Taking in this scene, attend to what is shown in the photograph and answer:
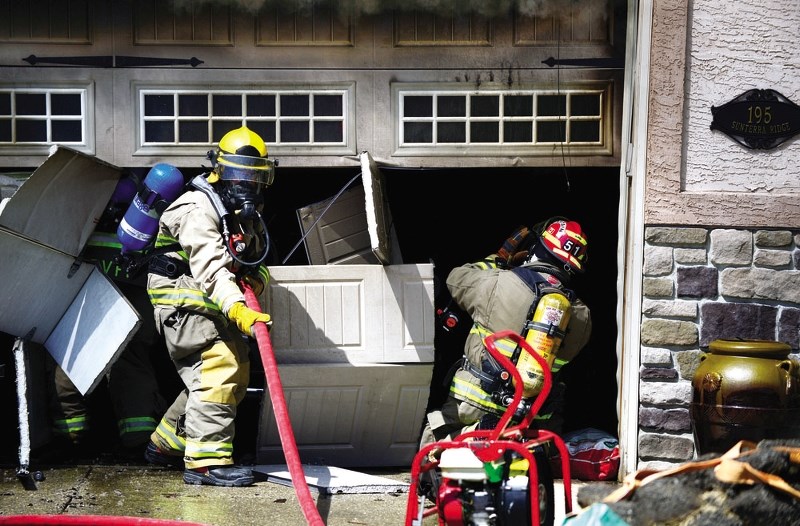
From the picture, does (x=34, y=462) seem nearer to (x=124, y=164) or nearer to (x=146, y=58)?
(x=124, y=164)

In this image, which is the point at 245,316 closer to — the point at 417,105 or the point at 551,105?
the point at 417,105

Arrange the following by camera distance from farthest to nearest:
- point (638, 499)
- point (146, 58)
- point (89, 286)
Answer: point (146, 58) < point (89, 286) < point (638, 499)

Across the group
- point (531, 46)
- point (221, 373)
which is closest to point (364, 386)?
point (221, 373)

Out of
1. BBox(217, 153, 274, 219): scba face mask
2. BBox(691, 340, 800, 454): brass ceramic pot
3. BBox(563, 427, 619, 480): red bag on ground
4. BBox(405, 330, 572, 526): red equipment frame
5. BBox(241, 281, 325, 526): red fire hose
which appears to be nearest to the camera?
BBox(405, 330, 572, 526): red equipment frame

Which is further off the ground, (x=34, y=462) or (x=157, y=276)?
(x=157, y=276)

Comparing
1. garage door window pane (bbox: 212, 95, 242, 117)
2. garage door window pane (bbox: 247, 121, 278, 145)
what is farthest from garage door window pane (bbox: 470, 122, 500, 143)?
garage door window pane (bbox: 212, 95, 242, 117)

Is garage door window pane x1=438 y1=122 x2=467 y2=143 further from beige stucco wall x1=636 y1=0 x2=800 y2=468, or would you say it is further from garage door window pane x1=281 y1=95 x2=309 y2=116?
beige stucco wall x1=636 y1=0 x2=800 y2=468

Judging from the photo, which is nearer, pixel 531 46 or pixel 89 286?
pixel 89 286

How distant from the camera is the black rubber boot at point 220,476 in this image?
582cm

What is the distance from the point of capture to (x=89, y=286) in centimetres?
625

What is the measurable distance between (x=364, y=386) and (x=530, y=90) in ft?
7.35

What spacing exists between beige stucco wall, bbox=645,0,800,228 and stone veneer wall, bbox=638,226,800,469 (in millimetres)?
125

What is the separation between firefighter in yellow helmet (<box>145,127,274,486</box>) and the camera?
5.79 metres

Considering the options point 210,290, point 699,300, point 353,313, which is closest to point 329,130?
point 353,313
